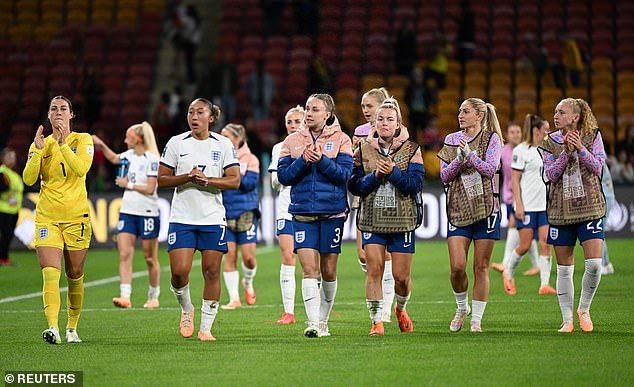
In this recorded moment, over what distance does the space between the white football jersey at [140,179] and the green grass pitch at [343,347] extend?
4.20 ft

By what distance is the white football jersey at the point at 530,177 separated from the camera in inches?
635

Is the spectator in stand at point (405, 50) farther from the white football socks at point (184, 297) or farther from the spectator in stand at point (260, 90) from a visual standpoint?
the white football socks at point (184, 297)

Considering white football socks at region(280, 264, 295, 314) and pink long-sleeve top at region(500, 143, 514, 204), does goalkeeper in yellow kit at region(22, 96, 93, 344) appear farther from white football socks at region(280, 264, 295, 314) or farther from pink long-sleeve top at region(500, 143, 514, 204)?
pink long-sleeve top at region(500, 143, 514, 204)

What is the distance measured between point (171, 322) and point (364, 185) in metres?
3.23

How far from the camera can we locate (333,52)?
1291 inches

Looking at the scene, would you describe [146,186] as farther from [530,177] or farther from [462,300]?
[530,177]

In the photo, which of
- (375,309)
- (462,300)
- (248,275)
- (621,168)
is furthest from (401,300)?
(621,168)

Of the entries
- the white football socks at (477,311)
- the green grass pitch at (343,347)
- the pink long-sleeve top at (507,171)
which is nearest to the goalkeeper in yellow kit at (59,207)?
the green grass pitch at (343,347)

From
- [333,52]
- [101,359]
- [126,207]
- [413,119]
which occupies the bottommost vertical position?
[101,359]

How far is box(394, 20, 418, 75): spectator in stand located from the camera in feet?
99.8

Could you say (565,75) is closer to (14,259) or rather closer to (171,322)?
(14,259)

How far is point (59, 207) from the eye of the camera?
425 inches

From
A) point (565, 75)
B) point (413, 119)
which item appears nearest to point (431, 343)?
point (413, 119)

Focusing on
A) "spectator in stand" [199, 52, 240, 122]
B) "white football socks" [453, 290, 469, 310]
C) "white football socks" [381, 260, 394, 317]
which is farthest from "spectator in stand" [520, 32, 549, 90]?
"white football socks" [453, 290, 469, 310]
